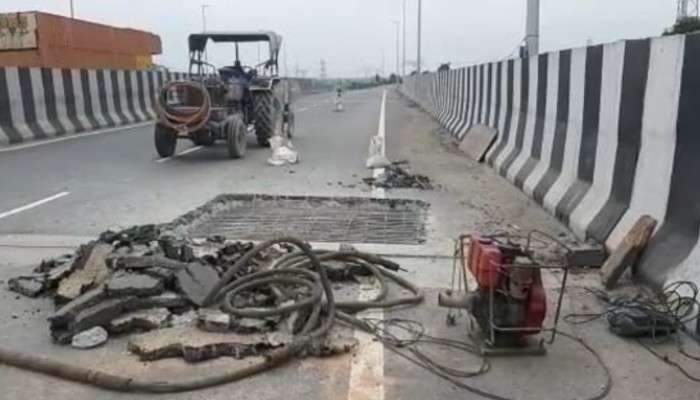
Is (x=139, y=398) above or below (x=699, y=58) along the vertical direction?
below

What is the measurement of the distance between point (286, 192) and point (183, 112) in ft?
14.1

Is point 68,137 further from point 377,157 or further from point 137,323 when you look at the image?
point 137,323

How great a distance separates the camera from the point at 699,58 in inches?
198

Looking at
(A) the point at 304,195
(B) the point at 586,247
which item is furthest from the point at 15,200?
(B) the point at 586,247

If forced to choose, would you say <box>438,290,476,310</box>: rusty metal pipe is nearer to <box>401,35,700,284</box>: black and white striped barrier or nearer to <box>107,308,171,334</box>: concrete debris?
<box>401,35,700,284</box>: black and white striped barrier

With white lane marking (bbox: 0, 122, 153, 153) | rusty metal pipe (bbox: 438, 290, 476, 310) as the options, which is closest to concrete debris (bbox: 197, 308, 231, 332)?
rusty metal pipe (bbox: 438, 290, 476, 310)

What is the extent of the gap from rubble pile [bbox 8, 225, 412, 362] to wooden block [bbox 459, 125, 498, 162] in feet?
25.6

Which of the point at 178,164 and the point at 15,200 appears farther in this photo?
the point at 178,164

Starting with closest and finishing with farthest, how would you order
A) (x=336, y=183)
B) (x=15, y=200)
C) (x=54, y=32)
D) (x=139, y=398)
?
1. (x=139, y=398)
2. (x=15, y=200)
3. (x=336, y=183)
4. (x=54, y=32)

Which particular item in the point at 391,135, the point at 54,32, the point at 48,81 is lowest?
the point at 391,135

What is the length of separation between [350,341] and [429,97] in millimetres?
28940

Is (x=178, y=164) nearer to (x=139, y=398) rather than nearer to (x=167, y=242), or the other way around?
(x=167, y=242)

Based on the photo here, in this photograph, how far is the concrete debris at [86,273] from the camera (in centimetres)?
509

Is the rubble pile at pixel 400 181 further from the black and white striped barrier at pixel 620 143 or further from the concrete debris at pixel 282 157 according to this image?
the concrete debris at pixel 282 157
